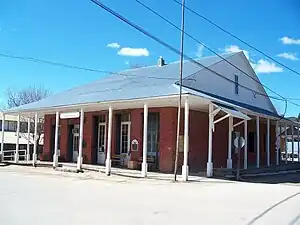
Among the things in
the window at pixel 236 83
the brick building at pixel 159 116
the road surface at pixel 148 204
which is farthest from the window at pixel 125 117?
the road surface at pixel 148 204

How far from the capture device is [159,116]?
21.6m

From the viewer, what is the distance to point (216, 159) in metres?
23.6

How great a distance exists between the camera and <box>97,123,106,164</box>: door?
24.9 m

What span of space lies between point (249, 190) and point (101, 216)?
290 inches

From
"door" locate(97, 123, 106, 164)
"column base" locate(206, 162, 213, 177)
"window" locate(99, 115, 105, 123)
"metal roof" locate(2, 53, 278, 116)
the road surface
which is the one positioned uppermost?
"metal roof" locate(2, 53, 278, 116)

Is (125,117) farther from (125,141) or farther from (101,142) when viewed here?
(101,142)

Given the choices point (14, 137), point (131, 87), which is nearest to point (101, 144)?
point (131, 87)

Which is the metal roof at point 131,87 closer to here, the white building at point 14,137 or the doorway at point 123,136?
the doorway at point 123,136

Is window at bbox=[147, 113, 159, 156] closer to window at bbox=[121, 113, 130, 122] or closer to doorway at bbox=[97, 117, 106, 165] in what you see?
window at bbox=[121, 113, 130, 122]

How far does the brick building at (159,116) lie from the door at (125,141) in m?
0.06

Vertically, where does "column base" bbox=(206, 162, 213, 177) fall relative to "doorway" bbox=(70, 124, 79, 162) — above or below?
below

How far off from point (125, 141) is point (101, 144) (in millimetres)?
2355

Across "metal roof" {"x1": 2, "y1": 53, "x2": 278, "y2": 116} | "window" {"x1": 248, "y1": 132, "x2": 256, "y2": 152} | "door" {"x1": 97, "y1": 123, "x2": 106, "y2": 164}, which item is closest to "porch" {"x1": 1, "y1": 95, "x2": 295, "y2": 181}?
"door" {"x1": 97, "y1": 123, "x2": 106, "y2": 164}

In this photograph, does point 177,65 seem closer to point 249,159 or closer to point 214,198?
point 249,159
